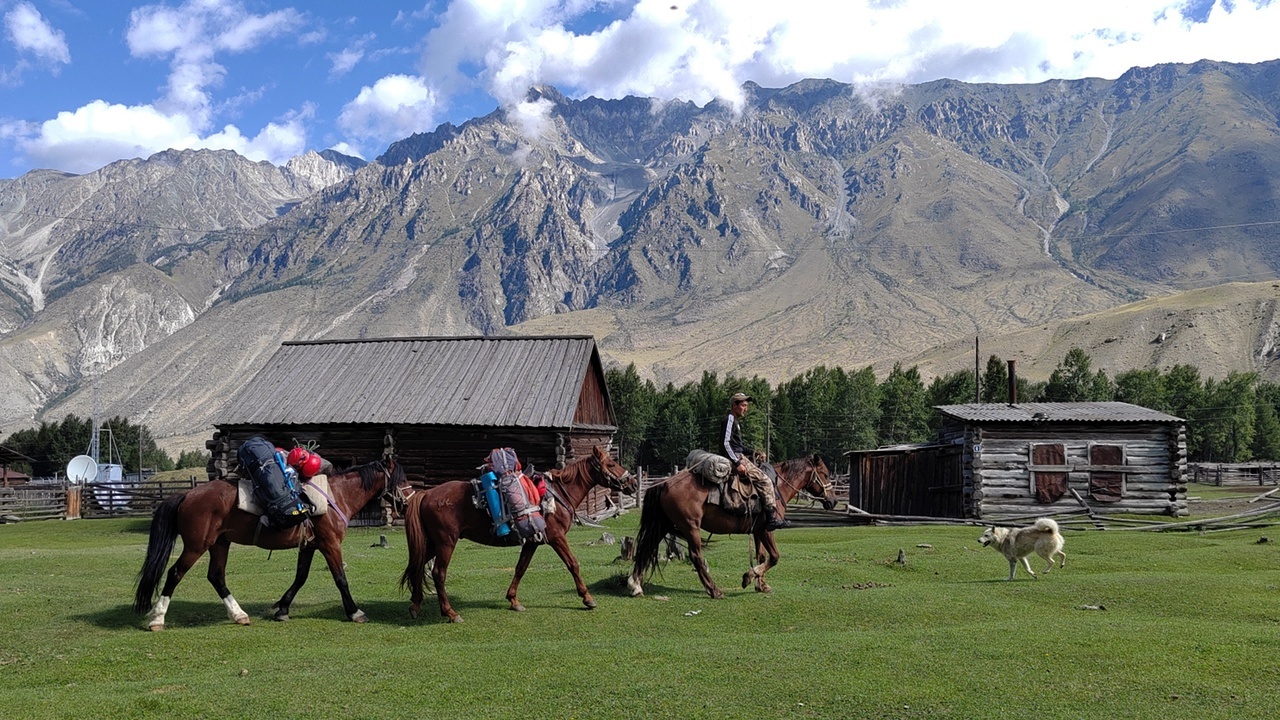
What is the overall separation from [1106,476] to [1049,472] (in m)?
2.02

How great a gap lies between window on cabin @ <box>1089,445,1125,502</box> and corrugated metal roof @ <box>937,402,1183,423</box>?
1.12 metres

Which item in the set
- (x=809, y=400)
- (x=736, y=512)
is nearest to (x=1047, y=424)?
(x=736, y=512)

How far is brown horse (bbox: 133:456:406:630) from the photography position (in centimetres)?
1112

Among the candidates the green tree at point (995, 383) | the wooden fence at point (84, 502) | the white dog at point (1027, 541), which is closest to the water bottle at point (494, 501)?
the white dog at point (1027, 541)

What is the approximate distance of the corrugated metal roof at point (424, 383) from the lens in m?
32.2

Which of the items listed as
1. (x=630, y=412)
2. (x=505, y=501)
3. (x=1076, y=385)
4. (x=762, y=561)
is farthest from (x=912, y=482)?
(x=1076, y=385)

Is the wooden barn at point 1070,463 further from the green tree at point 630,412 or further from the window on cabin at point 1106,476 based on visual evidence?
the green tree at point 630,412

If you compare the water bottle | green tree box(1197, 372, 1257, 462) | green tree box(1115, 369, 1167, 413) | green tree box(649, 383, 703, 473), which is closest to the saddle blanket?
the water bottle

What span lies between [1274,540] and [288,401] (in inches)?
1269

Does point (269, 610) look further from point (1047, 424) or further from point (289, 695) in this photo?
point (1047, 424)

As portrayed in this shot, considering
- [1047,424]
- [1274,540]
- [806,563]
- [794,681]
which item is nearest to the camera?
[794,681]

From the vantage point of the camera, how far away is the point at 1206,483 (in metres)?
59.4

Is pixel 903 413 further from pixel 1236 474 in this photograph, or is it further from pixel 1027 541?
pixel 1027 541

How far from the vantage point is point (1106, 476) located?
30.7 metres
